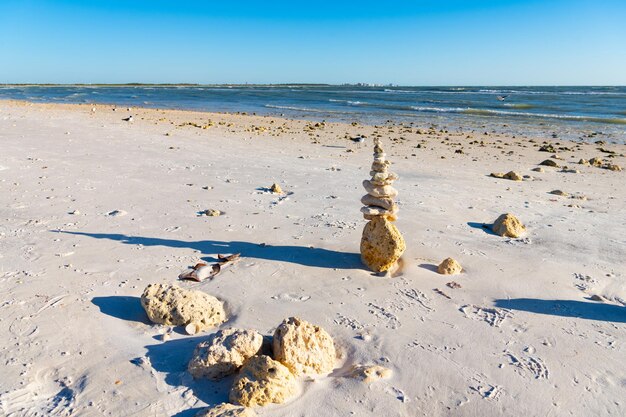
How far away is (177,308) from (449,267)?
11.9 ft

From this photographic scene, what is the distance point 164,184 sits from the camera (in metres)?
10.5

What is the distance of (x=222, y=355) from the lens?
3994mm

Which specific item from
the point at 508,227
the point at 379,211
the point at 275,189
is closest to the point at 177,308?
the point at 379,211

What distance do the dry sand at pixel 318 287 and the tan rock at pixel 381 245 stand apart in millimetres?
233

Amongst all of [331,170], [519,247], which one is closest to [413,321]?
[519,247]

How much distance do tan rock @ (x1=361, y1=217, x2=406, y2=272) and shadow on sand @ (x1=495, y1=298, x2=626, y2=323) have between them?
55.8 inches

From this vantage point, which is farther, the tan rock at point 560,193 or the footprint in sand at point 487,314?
the tan rock at point 560,193

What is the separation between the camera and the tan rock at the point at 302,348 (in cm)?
406

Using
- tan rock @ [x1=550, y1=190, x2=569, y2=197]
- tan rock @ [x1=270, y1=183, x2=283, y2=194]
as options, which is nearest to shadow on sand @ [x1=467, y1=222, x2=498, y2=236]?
tan rock @ [x1=550, y1=190, x2=569, y2=197]

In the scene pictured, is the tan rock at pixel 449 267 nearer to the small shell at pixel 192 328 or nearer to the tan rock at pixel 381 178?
the tan rock at pixel 381 178

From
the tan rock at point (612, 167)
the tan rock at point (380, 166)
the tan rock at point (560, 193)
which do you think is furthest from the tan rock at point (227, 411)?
the tan rock at point (612, 167)

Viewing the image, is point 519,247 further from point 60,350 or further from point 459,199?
point 60,350

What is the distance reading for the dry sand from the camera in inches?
155

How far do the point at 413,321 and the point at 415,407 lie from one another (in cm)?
134
